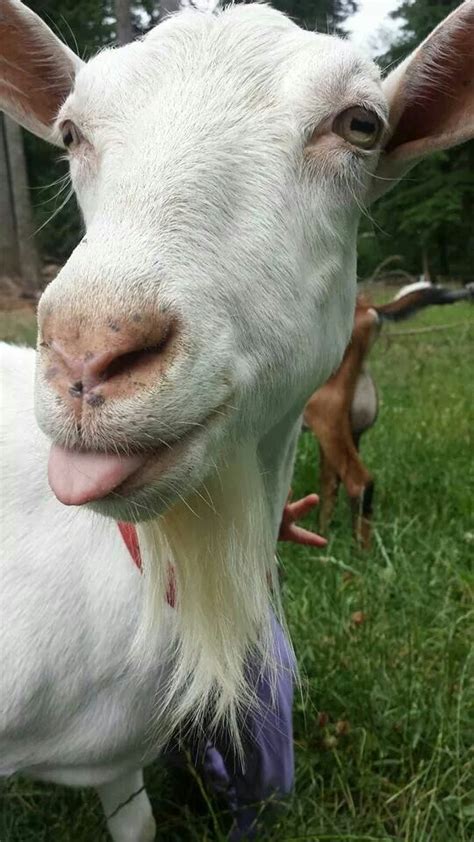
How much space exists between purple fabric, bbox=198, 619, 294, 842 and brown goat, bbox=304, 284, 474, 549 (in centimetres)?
203

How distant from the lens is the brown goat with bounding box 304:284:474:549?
4.73 metres

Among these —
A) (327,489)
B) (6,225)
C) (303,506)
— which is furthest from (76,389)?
(6,225)

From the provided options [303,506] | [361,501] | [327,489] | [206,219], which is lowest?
[327,489]

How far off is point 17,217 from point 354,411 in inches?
316

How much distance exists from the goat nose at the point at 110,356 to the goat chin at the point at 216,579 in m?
0.39

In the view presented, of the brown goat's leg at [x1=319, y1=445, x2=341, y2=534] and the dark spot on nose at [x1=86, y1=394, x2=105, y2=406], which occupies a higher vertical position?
the dark spot on nose at [x1=86, y1=394, x2=105, y2=406]

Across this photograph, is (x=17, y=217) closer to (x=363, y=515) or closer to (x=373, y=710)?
(x=363, y=515)

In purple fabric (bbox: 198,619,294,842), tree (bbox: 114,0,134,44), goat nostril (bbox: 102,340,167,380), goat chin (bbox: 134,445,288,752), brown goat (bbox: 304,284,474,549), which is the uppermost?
goat nostril (bbox: 102,340,167,380)

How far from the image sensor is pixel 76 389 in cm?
124

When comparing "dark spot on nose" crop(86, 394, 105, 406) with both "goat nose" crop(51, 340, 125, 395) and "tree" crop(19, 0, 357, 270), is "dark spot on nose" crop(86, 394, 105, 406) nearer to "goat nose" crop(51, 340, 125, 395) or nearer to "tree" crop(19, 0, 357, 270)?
"goat nose" crop(51, 340, 125, 395)

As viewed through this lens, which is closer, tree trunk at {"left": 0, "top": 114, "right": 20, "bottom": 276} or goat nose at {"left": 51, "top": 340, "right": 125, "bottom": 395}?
goat nose at {"left": 51, "top": 340, "right": 125, "bottom": 395}

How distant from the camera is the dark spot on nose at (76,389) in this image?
1.24 meters

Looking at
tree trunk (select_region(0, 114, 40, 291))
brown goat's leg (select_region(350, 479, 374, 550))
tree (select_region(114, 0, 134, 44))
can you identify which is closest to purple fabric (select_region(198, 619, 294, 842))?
brown goat's leg (select_region(350, 479, 374, 550))

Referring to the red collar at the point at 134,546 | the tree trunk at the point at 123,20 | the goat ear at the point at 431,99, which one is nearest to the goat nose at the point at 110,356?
the red collar at the point at 134,546
